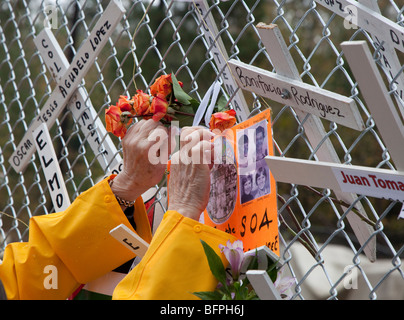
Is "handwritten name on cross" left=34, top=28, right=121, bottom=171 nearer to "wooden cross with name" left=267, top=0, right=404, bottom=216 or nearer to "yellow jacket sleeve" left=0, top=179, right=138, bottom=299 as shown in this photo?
"yellow jacket sleeve" left=0, top=179, right=138, bottom=299

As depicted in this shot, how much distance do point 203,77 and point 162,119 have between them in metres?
5.10

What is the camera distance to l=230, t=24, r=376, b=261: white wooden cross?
1.25 metres

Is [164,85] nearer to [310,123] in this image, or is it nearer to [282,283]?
[310,123]

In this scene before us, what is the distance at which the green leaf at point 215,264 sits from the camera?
1.20 meters

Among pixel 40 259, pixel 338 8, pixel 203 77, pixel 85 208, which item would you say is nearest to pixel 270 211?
pixel 338 8

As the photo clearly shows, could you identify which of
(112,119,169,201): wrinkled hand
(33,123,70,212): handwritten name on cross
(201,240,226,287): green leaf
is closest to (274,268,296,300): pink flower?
(201,240,226,287): green leaf

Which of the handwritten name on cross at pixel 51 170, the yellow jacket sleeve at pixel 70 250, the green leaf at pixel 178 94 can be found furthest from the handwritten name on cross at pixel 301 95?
the handwritten name on cross at pixel 51 170

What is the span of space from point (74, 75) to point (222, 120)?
101 centimetres

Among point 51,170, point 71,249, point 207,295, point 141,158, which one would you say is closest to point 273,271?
point 207,295

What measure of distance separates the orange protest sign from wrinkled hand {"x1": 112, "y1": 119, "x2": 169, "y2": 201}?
0.53ft

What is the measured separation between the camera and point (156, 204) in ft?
5.74

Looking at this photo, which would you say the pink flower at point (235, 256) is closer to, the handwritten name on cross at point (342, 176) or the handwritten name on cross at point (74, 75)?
the handwritten name on cross at point (342, 176)

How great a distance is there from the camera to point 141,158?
4.86 ft
